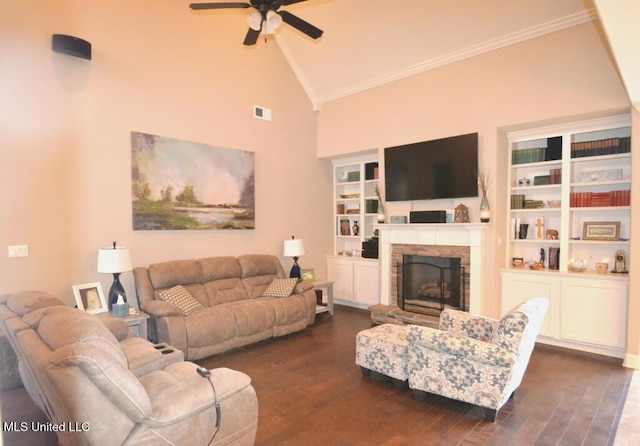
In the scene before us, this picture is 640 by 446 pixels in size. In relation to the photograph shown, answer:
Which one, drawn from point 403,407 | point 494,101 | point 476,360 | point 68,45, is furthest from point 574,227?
point 68,45

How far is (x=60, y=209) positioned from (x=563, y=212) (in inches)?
231

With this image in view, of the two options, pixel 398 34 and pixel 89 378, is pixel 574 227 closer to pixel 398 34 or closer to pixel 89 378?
pixel 398 34

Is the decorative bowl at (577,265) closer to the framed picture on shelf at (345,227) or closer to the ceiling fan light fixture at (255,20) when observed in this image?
the framed picture on shelf at (345,227)

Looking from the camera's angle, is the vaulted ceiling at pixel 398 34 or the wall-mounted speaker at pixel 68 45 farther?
the vaulted ceiling at pixel 398 34

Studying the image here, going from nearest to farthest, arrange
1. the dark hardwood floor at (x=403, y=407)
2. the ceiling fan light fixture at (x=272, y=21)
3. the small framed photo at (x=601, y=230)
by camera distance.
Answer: the dark hardwood floor at (x=403, y=407) → the ceiling fan light fixture at (x=272, y=21) → the small framed photo at (x=601, y=230)

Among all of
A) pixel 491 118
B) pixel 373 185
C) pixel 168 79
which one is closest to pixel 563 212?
pixel 491 118

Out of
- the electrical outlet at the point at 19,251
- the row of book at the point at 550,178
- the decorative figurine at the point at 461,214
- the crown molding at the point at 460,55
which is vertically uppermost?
the crown molding at the point at 460,55

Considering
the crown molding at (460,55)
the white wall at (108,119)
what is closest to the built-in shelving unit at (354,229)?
the crown molding at (460,55)

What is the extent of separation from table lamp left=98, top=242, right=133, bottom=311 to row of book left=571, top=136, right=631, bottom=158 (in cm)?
538

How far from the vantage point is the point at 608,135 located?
173 inches

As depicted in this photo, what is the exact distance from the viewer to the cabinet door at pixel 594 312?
12.9ft

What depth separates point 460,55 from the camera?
4.90m

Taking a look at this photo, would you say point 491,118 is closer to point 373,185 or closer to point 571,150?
point 571,150

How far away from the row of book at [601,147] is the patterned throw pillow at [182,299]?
4.93m
